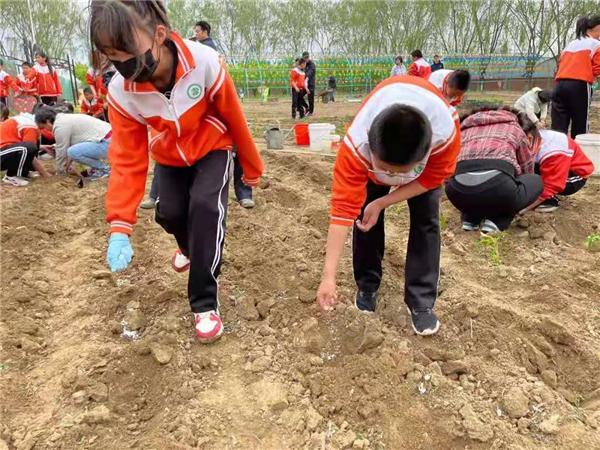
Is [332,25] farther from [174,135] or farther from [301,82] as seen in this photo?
[174,135]

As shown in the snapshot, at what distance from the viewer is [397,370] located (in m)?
2.15

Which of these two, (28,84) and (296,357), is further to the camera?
(28,84)

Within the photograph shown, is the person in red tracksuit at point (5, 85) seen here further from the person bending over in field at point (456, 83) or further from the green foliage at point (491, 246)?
the green foliage at point (491, 246)

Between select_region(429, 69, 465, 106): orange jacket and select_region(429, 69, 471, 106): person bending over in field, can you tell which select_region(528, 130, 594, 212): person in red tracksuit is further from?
select_region(429, 69, 465, 106): orange jacket

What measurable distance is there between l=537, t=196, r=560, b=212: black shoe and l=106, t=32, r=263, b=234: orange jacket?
2.86 meters

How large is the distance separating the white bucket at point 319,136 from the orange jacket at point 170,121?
494 cm

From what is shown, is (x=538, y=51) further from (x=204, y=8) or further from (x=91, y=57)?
(x=91, y=57)

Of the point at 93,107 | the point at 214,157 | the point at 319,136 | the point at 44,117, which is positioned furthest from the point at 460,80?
the point at 93,107

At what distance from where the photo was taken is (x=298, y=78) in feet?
40.0

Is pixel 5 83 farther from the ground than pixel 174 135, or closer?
closer

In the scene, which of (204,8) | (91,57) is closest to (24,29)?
(204,8)

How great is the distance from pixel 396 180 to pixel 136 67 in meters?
1.10

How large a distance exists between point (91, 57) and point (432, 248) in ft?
5.27

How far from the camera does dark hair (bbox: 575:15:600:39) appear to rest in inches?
207
